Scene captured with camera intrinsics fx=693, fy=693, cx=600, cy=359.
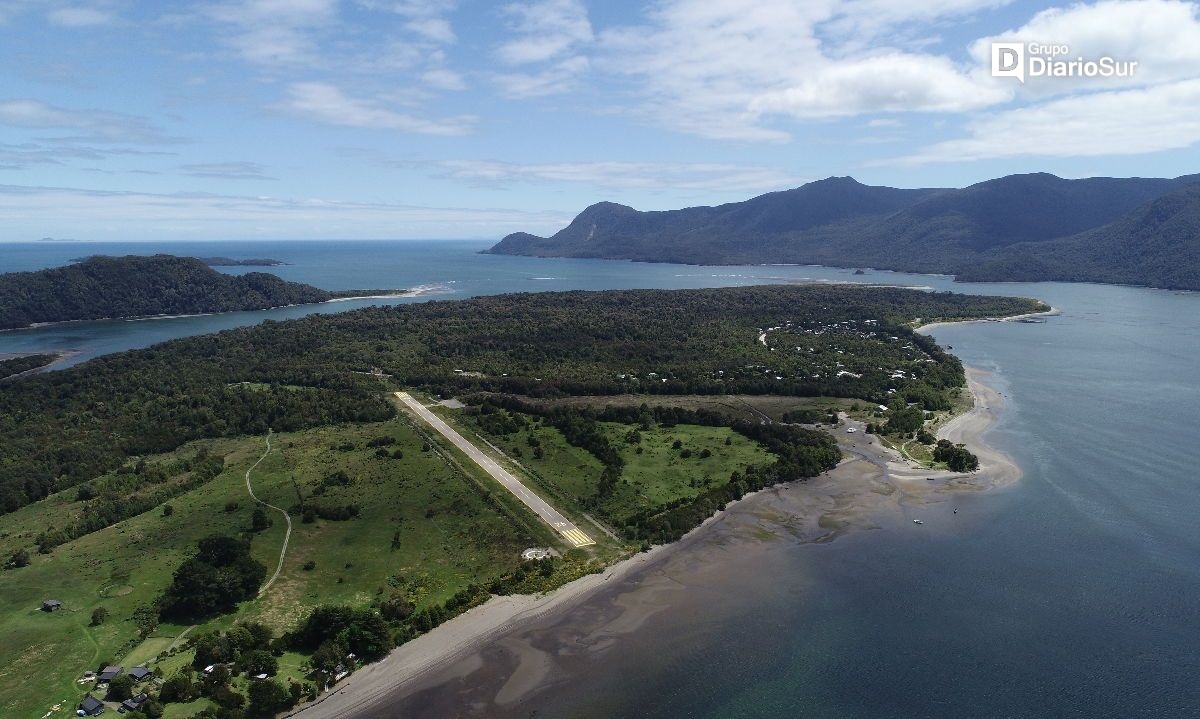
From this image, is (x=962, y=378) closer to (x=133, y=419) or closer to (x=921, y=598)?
(x=921, y=598)

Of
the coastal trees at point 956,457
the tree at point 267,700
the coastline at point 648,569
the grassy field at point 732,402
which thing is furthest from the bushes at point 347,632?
the coastal trees at point 956,457

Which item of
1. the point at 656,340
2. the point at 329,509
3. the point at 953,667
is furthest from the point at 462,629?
the point at 656,340

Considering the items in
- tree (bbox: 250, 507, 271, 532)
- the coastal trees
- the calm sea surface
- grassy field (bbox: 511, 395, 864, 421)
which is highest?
grassy field (bbox: 511, 395, 864, 421)

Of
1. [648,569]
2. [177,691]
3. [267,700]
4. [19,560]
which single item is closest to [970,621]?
[648,569]

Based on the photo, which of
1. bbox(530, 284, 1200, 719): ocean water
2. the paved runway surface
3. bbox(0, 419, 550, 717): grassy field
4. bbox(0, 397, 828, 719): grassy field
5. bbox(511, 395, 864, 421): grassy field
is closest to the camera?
bbox(530, 284, 1200, 719): ocean water

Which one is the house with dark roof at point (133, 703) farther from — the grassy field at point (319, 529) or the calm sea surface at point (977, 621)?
the calm sea surface at point (977, 621)

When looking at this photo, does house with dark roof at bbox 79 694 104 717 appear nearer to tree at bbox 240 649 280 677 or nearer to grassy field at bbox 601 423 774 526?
tree at bbox 240 649 280 677

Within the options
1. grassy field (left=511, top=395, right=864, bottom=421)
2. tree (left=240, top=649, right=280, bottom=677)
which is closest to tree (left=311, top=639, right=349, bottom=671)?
tree (left=240, top=649, right=280, bottom=677)
